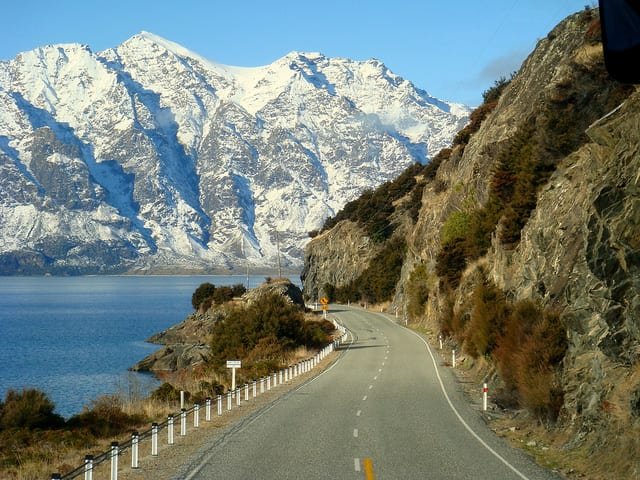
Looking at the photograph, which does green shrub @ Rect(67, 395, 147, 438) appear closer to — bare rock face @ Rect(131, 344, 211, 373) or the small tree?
bare rock face @ Rect(131, 344, 211, 373)

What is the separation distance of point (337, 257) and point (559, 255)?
94926 mm

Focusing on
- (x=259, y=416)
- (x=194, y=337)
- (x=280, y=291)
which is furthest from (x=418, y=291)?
(x=259, y=416)

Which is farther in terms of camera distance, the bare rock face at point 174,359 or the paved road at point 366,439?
the bare rock face at point 174,359

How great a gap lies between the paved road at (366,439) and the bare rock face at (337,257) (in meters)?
78.4

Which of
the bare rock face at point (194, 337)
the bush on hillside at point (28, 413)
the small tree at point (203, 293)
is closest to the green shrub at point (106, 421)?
the bush on hillside at point (28, 413)

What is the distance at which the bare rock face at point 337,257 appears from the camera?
373 feet

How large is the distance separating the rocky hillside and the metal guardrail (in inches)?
326

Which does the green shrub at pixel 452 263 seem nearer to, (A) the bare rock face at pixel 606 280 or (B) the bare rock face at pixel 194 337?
(B) the bare rock face at pixel 194 337

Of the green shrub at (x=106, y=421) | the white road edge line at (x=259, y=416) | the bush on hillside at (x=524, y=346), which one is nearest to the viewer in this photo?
the white road edge line at (x=259, y=416)

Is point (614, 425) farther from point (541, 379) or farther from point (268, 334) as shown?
point (268, 334)

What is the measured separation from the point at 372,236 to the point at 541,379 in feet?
299

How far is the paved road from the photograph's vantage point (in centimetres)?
1530

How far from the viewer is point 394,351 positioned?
48.9 metres

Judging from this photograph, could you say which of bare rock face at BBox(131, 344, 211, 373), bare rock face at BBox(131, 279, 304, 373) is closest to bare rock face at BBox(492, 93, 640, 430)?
bare rock face at BBox(131, 279, 304, 373)
